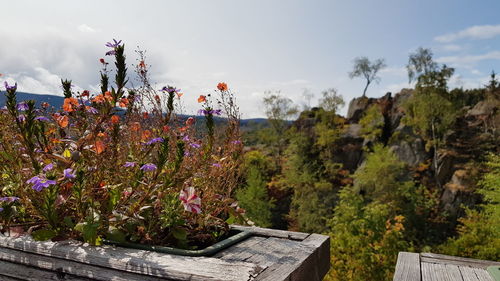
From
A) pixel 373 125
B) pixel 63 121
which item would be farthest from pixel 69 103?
pixel 373 125

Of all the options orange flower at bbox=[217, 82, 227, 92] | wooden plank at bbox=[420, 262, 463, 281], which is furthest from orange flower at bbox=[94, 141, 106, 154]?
wooden plank at bbox=[420, 262, 463, 281]

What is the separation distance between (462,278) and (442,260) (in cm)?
38

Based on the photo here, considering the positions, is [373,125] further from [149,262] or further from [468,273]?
[149,262]

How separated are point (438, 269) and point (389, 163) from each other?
41.1 feet

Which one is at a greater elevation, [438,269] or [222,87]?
[222,87]

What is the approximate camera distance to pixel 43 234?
2229 mm

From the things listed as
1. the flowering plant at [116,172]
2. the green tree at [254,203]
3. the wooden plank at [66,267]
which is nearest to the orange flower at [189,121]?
the flowering plant at [116,172]

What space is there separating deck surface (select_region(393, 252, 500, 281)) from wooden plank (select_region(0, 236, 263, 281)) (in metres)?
1.27

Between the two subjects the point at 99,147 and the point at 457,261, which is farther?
the point at 457,261

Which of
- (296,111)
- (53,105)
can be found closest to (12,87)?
(53,105)

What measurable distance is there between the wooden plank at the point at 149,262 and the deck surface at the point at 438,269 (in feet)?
4.18

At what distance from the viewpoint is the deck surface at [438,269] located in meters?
2.49

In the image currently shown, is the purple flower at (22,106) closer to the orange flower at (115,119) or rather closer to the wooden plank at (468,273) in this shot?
the orange flower at (115,119)

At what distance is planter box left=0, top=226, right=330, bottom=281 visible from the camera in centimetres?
175
